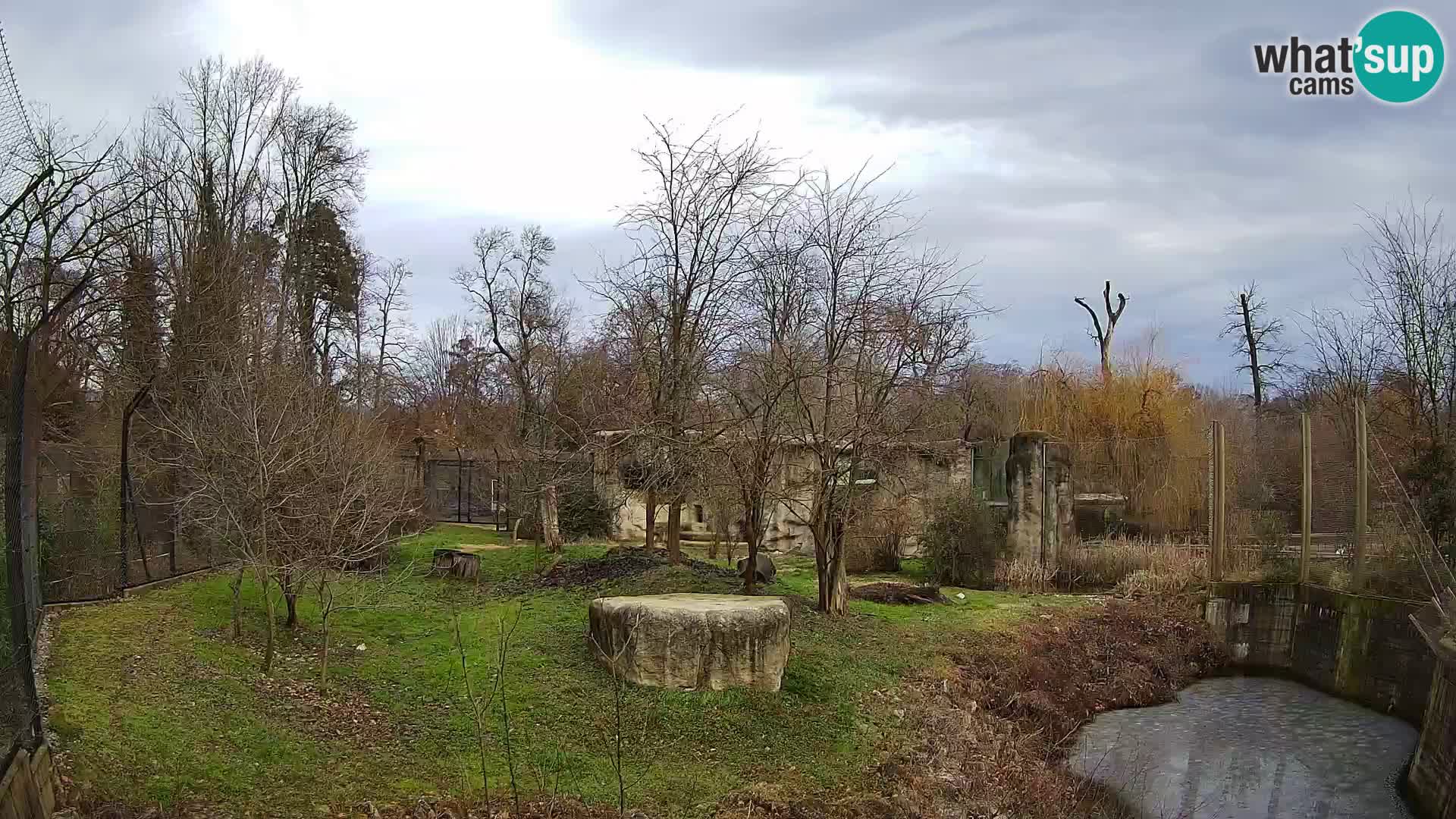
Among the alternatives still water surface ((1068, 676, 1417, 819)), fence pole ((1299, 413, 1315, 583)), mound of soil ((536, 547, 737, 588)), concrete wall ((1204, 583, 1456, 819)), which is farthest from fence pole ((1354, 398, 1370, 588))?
mound of soil ((536, 547, 737, 588))

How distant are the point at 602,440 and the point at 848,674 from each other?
5.92 m

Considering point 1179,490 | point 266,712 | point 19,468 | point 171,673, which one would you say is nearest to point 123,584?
point 171,673

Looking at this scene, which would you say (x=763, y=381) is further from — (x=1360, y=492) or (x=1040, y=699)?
(x=1360, y=492)

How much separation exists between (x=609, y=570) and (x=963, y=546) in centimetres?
657

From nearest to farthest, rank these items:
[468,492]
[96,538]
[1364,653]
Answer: [96,538]
[1364,653]
[468,492]

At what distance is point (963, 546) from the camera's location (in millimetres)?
18047

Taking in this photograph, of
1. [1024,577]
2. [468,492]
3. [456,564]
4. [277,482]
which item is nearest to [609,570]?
[456,564]

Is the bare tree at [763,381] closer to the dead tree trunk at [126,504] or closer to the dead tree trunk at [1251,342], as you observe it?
the dead tree trunk at [126,504]

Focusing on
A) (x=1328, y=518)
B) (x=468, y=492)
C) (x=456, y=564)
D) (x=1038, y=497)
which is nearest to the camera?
(x=1328, y=518)

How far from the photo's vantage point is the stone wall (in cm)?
487

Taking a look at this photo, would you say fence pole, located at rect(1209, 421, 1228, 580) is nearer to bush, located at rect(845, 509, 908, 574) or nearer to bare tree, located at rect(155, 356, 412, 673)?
bush, located at rect(845, 509, 908, 574)

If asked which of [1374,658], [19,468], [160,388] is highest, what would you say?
[160,388]

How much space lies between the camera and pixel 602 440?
1488cm

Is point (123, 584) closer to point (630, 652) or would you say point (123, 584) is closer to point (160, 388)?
point (630, 652)
